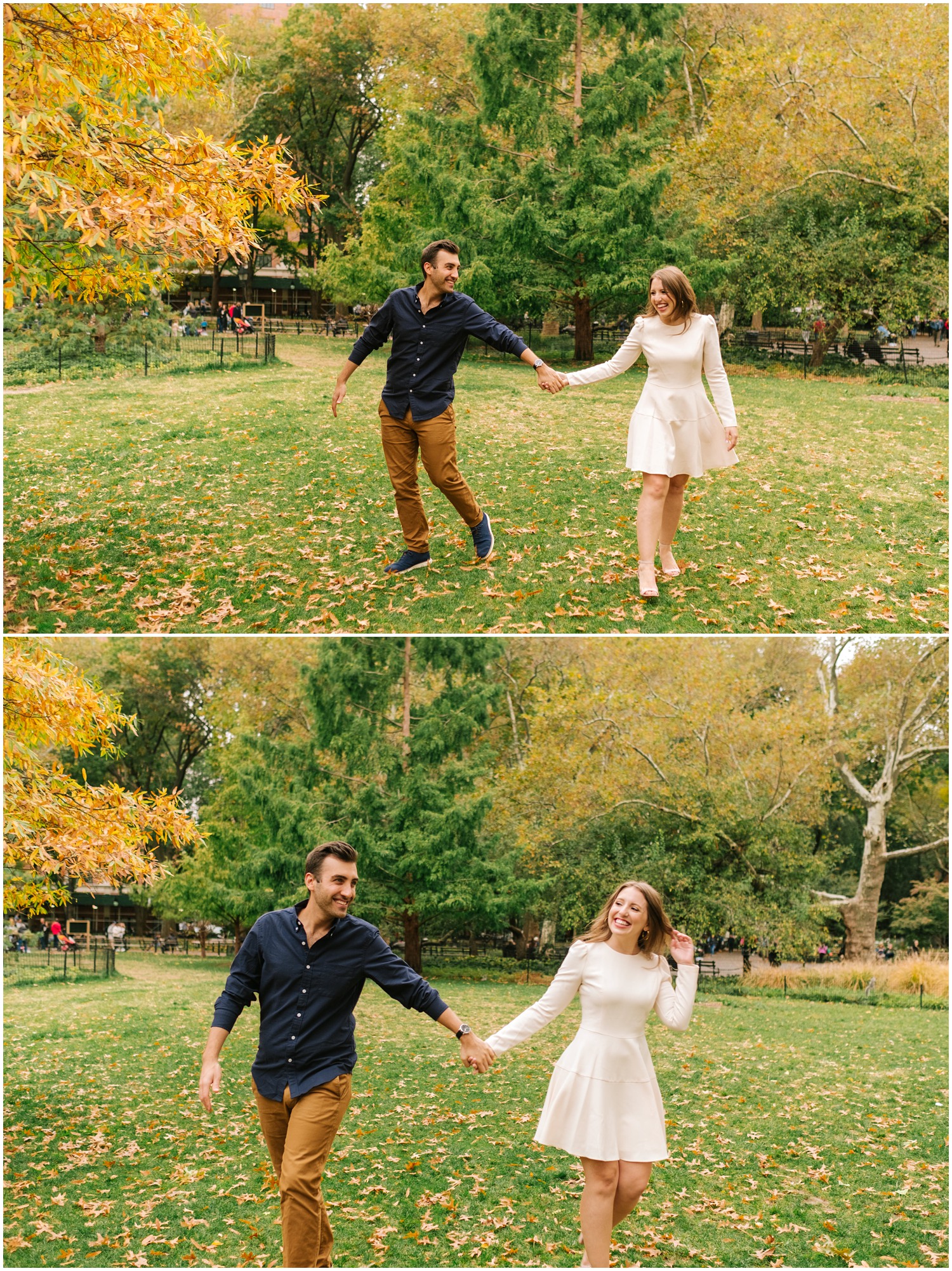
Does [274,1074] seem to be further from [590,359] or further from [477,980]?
[590,359]

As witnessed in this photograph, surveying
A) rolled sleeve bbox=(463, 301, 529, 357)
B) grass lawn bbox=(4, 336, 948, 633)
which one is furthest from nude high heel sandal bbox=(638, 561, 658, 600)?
rolled sleeve bbox=(463, 301, 529, 357)

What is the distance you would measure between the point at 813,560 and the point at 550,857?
11.9 meters

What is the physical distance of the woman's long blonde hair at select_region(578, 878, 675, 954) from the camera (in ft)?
14.6

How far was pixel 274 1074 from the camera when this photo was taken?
4352 millimetres

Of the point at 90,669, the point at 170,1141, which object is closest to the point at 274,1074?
the point at 170,1141

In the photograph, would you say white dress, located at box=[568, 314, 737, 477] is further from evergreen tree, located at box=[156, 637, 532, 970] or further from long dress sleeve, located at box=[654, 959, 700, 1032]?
evergreen tree, located at box=[156, 637, 532, 970]

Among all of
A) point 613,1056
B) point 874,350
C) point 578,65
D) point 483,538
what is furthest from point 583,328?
point 613,1056

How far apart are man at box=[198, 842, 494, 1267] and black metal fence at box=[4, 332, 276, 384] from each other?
18716 millimetres

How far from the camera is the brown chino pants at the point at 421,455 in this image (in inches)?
309

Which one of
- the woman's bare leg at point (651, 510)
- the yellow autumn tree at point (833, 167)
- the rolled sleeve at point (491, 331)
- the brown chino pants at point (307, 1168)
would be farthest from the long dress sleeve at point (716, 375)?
the yellow autumn tree at point (833, 167)

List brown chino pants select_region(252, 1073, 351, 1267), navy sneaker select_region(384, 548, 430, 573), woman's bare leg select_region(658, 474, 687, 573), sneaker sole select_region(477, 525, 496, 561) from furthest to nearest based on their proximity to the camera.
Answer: sneaker sole select_region(477, 525, 496, 561) → navy sneaker select_region(384, 548, 430, 573) → woman's bare leg select_region(658, 474, 687, 573) → brown chino pants select_region(252, 1073, 351, 1267)

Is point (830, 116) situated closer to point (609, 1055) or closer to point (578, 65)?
point (578, 65)

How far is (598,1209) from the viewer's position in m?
4.40

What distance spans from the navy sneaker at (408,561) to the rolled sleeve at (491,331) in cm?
216
